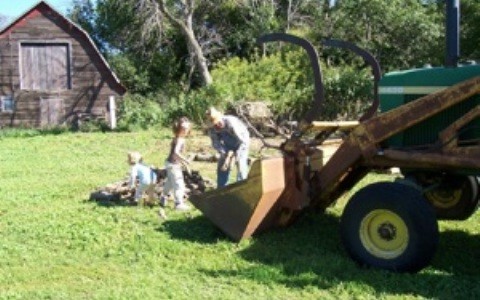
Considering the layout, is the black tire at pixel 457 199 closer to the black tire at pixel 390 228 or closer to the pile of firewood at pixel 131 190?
the black tire at pixel 390 228

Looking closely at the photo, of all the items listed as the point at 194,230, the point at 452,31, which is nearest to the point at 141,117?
the point at 194,230

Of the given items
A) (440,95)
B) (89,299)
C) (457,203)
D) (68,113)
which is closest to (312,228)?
(457,203)

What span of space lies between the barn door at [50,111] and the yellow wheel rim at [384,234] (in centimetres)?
2408

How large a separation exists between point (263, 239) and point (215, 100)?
15.5m

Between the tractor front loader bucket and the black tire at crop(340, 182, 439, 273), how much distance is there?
0.79m

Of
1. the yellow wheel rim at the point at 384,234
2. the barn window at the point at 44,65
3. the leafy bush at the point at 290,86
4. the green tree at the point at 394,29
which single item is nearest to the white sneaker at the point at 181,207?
the yellow wheel rim at the point at 384,234

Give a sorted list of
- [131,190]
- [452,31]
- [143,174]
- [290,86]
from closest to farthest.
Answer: [452,31] → [143,174] → [131,190] → [290,86]

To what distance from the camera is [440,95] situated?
5.67 meters

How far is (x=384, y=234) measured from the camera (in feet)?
19.1

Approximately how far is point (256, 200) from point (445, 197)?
7.98ft

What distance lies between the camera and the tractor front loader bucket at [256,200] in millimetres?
6422

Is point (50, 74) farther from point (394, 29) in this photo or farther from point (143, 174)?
point (143, 174)

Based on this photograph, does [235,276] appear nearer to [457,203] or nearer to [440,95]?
[440,95]

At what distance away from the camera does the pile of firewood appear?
30.0 feet
